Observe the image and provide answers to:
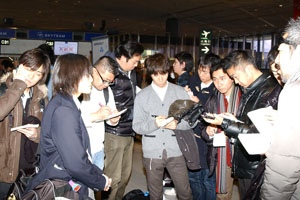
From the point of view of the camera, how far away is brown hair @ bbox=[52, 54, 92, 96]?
88.0 inches

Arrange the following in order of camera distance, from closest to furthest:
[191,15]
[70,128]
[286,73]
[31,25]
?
[286,73] < [70,128] < [191,15] < [31,25]

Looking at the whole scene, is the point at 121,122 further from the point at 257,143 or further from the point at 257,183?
the point at 257,143

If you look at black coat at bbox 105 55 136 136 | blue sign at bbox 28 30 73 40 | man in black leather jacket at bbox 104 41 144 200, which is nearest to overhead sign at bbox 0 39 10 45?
blue sign at bbox 28 30 73 40

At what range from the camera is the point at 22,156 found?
2.71 meters

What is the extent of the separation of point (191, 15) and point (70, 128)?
41.1 ft

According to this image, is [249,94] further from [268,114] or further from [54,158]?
[54,158]

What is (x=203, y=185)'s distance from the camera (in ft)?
13.0

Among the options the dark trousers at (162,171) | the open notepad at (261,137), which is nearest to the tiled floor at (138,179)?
the dark trousers at (162,171)

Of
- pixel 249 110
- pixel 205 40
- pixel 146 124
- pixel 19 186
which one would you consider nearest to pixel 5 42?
pixel 205 40

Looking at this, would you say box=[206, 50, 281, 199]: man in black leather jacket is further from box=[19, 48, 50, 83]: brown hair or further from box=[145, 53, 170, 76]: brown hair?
box=[19, 48, 50, 83]: brown hair

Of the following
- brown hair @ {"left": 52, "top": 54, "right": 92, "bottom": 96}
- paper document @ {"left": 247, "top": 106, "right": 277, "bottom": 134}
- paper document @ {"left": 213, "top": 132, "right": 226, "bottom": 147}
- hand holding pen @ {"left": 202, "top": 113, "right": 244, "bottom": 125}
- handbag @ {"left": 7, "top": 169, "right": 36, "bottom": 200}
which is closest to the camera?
paper document @ {"left": 247, "top": 106, "right": 277, "bottom": 134}

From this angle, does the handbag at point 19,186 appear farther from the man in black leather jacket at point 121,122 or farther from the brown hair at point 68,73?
the man in black leather jacket at point 121,122

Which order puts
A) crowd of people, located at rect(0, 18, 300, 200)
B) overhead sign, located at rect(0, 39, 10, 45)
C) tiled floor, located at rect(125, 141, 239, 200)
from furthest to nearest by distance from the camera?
overhead sign, located at rect(0, 39, 10, 45)
tiled floor, located at rect(125, 141, 239, 200)
crowd of people, located at rect(0, 18, 300, 200)

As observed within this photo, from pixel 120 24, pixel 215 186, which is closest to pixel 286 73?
pixel 215 186
